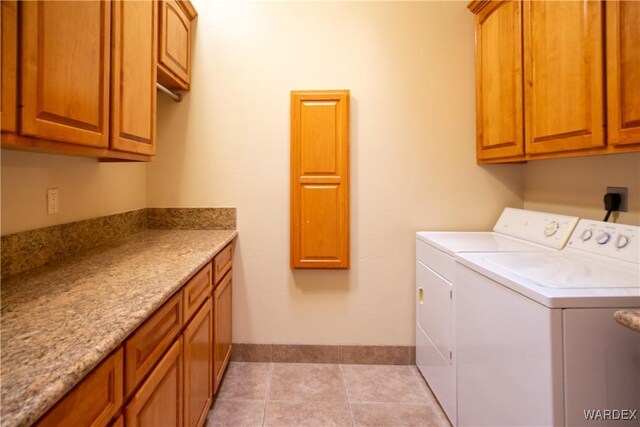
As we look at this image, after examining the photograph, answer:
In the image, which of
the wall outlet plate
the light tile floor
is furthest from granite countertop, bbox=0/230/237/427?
the wall outlet plate

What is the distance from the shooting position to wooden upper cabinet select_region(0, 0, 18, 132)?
82 centimetres

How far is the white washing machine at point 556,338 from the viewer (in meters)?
0.93

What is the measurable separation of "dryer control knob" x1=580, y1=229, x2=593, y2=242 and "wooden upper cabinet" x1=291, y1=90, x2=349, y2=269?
125cm

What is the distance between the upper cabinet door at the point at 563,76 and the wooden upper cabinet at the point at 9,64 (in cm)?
195

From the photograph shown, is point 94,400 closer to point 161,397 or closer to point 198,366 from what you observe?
point 161,397

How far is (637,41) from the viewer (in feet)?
3.74

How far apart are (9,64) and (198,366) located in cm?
126

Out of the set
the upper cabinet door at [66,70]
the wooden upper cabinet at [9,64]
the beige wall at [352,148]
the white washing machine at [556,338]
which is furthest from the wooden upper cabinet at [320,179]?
the wooden upper cabinet at [9,64]

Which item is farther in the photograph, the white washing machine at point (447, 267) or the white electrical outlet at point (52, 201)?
the white washing machine at point (447, 267)

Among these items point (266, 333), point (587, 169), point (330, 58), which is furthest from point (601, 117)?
point (266, 333)

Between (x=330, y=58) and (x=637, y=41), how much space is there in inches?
62.8

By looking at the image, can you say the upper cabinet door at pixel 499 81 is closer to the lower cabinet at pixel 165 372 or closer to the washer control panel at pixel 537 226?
the washer control panel at pixel 537 226

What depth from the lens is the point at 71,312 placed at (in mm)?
839

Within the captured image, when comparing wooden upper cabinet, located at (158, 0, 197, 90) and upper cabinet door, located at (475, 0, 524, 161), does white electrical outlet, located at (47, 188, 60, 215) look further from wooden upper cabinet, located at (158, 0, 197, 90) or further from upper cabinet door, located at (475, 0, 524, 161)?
upper cabinet door, located at (475, 0, 524, 161)
